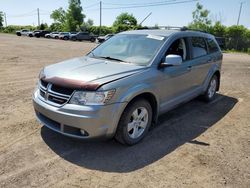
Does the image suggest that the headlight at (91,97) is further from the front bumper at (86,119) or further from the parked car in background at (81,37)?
the parked car in background at (81,37)

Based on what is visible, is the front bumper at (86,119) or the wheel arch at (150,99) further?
the wheel arch at (150,99)

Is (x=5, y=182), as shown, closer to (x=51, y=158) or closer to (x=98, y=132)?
(x=51, y=158)

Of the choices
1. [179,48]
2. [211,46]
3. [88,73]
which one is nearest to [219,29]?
[211,46]

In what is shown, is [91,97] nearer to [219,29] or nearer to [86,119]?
[86,119]

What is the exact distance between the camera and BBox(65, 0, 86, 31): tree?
68.8 meters

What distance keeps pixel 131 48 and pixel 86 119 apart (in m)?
1.86

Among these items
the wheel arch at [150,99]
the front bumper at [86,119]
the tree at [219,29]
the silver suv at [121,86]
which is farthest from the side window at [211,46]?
the tree at [219,29]

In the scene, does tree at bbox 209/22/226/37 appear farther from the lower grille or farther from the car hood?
the lower grille

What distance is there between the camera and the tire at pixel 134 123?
11.8 ft

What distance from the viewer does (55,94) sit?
3.45 meters

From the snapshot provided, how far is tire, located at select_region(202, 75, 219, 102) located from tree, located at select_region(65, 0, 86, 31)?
65973 mm

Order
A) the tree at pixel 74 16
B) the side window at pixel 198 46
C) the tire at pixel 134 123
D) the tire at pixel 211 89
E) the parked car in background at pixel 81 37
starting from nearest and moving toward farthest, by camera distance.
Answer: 1. the tire at pixel 134 123
2. the side window at pixel 198 46
3. the tire at pixel 211 89
4. the parked car in background at pixel 81 37
5. the tree at pixel 74 16

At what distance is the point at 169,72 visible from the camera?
4312 millimetres

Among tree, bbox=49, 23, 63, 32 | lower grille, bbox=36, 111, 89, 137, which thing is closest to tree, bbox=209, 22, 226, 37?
lower grille, bbox=36, 111, 89, 137
